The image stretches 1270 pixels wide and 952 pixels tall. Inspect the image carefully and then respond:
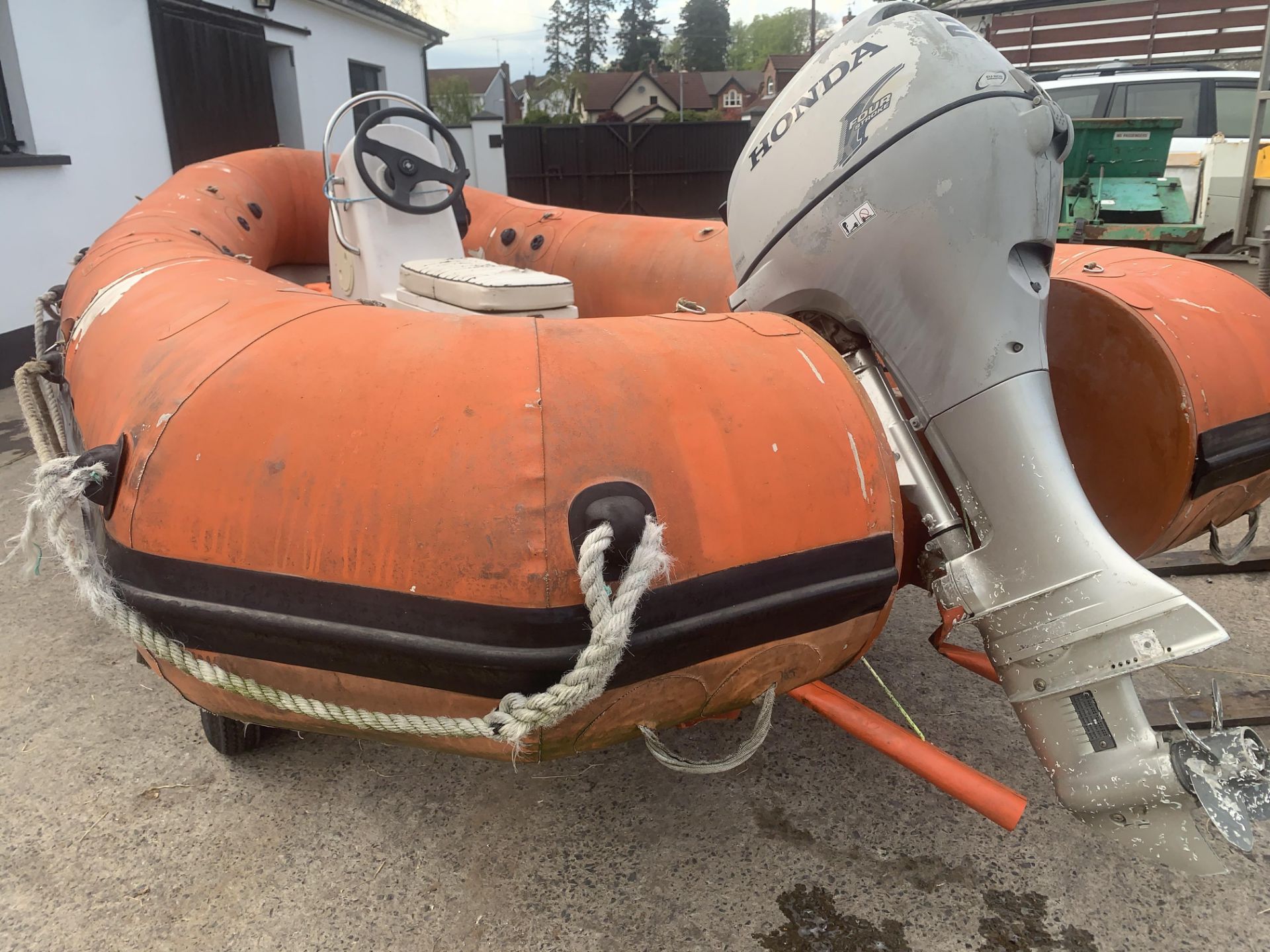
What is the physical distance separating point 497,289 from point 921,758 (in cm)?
133

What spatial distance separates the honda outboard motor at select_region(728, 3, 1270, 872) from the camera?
3.78 feet

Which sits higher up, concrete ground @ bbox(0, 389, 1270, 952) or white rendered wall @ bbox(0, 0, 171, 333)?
white rendered wall @ bbox(0, 0, 171, 333)

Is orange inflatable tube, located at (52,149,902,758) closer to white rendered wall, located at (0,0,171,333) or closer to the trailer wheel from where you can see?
the trailer wheel

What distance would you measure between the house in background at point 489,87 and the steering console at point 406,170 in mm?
31837

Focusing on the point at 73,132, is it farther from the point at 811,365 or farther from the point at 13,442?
the point at 811,365

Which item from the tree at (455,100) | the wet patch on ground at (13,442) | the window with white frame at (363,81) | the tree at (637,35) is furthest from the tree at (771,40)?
the wet patch on ground at (13,442)

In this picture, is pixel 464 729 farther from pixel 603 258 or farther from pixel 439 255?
pixel 603 258

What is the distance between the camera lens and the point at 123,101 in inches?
229

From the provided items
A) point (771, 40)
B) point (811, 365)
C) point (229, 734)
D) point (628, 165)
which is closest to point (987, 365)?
point (811, 365)

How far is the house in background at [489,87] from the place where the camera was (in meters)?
Result: 37.4

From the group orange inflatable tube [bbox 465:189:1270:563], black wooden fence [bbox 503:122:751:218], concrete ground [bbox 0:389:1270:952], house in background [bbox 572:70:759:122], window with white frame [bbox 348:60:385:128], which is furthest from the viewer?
house in background [bbox 572:70:759:122]

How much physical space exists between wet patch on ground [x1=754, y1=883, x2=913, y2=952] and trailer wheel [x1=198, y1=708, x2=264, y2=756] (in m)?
1.13

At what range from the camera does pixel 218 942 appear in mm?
1383

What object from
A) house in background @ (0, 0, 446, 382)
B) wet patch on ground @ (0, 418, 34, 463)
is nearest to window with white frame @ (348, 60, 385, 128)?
house in background @ (0, 0, 446, 382)
